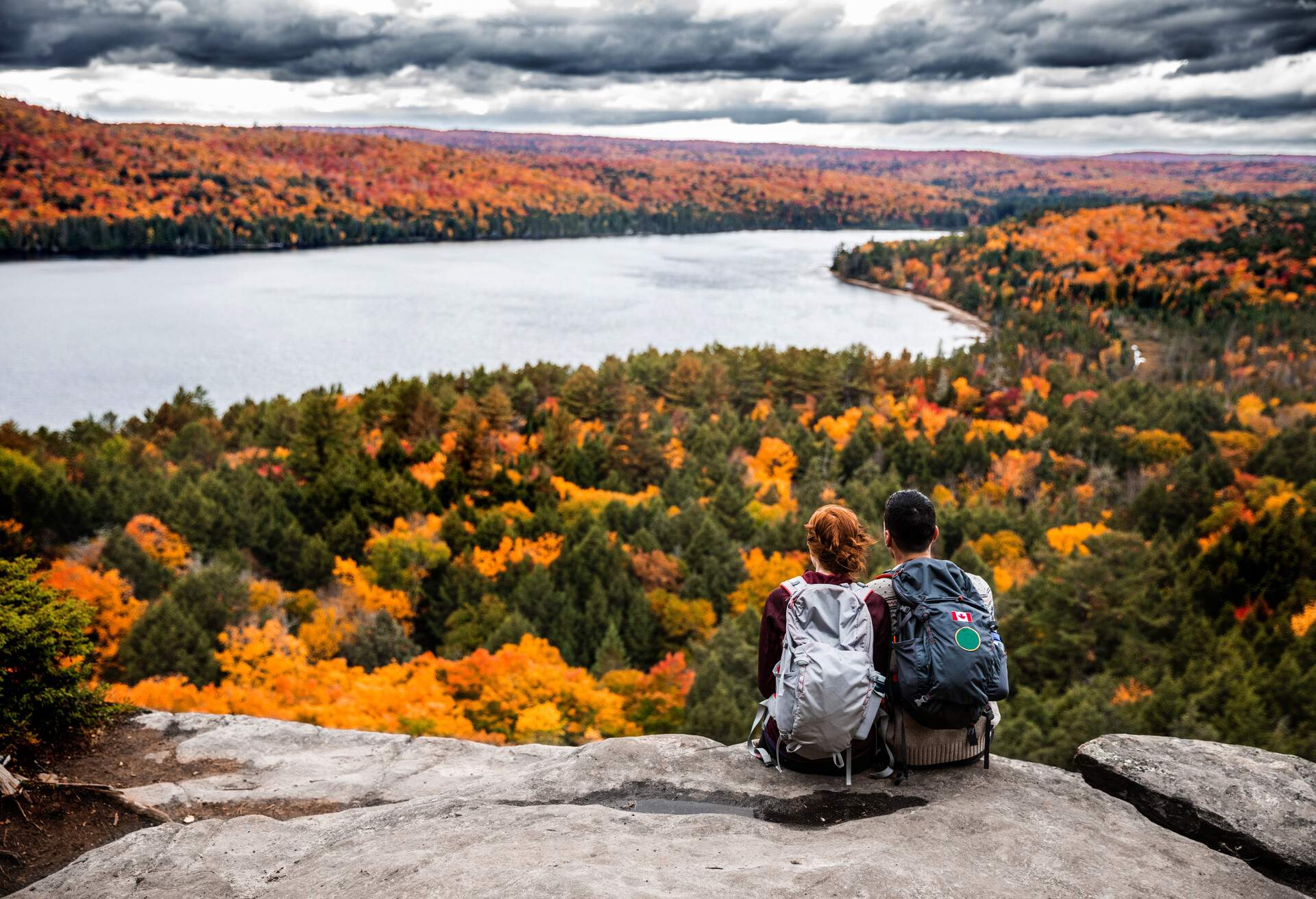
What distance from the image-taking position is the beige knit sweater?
715cm

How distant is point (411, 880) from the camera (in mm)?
6129

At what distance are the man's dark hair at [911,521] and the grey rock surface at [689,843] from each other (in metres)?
2.08

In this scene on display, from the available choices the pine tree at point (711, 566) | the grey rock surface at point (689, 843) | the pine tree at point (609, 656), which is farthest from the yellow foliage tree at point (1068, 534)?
the grey rock surface at point (689, 843)

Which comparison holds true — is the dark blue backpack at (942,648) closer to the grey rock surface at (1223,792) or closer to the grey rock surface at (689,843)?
the grey rock surface at (689,843)

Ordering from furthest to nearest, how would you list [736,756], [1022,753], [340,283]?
[340,283]
[1022,753]
[736,756]

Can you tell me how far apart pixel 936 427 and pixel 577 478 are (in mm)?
47247

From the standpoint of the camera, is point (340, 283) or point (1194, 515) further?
point (340, 283)

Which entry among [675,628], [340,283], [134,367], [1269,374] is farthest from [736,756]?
[340,283]

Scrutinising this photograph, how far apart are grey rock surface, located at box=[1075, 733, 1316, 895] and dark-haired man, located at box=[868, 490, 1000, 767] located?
4.77 ft

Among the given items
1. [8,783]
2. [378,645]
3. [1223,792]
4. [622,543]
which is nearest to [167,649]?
[378,645]

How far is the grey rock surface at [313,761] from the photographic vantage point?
945 centimetres

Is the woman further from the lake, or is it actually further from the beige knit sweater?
the lake

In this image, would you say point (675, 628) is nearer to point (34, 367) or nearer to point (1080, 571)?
point (1080, 571)

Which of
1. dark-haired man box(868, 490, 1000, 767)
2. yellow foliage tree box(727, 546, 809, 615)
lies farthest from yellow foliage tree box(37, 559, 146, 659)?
dark-haired man box(868, 490, 1000, 767)
